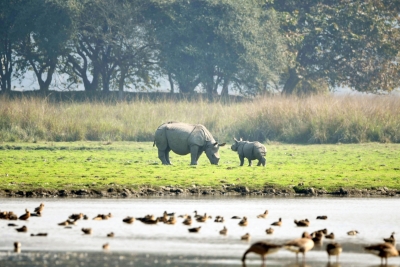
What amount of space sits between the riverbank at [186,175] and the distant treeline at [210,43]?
2763cm

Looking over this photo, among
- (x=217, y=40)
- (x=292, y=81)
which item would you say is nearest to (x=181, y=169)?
(x=217, y=40)

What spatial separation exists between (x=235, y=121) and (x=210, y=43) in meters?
20.9

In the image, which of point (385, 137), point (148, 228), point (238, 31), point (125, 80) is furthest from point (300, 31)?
point (148, 228)

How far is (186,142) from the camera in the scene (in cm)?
3044

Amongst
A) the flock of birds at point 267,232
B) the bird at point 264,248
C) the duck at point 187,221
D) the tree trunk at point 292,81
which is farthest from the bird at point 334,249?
the tree trunk at point 292,81

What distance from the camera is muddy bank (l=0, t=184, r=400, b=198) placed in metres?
23.4

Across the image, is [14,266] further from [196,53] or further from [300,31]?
[300,31]

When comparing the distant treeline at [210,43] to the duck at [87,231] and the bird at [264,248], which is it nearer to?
the duck at [87,231]

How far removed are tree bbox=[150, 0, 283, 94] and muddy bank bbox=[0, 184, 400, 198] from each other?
3756cm

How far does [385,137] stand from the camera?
40469 mm

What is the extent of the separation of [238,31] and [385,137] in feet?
76.1

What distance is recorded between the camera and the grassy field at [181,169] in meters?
24.9

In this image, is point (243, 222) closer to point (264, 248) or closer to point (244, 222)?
point (244, 222)

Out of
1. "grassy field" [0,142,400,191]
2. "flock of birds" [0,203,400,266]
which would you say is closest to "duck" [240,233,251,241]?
"flock of birds" [0,203,400,266]
